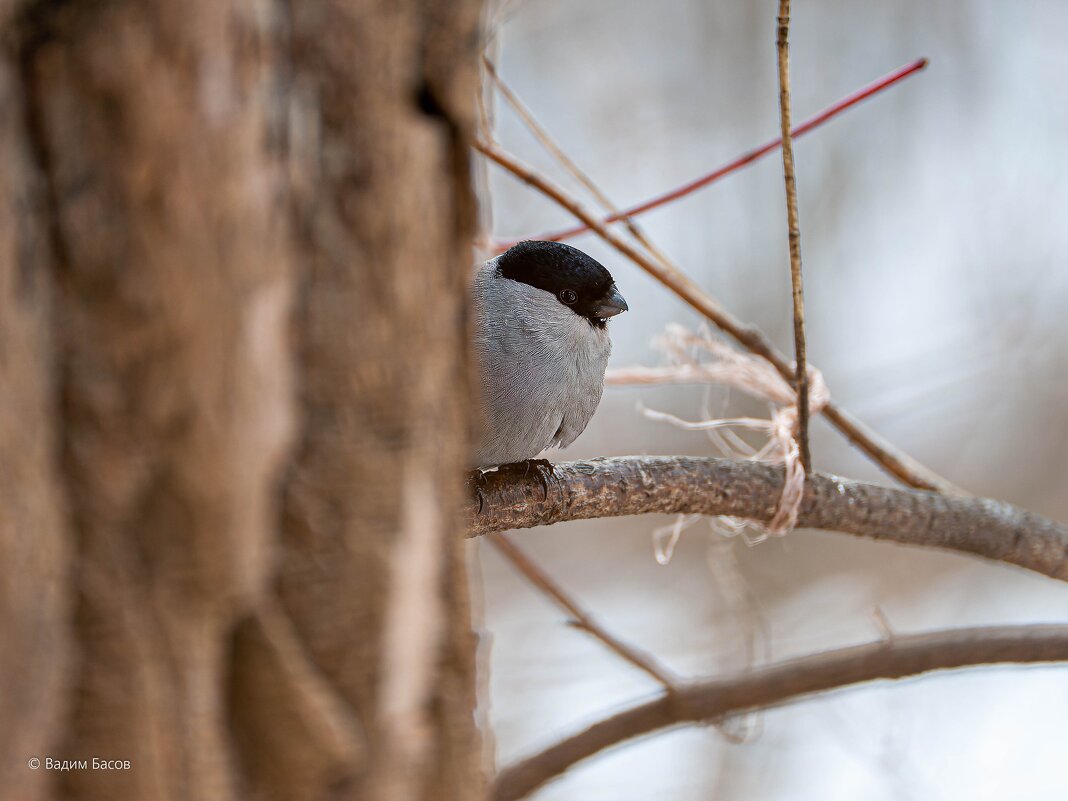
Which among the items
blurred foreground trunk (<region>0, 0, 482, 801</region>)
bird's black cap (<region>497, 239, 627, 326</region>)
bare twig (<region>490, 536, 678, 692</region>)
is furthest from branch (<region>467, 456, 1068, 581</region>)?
blurred foreground trunk (<region>0, 0, 482, 801</region>)

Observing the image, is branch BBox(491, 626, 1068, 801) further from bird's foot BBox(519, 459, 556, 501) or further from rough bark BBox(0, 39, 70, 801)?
rough bark BBox(0, 39, 70, 801)

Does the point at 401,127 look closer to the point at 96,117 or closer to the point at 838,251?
the point at 96,117

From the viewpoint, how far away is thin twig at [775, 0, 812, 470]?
1125 mm

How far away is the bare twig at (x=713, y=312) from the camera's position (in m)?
1.41

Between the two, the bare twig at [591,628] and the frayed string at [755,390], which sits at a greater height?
the frayed string at [755,390]

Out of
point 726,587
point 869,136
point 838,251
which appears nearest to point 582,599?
point 726,587

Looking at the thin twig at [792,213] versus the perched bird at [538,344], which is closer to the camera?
the thin twig at [792,213]

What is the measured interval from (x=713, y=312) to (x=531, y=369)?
0.31m

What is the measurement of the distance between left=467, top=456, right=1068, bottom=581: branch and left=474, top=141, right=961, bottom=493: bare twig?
107 millimetres

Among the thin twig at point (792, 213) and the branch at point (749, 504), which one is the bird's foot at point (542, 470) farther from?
the thin twig at point (792, 213)

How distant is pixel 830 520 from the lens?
4.86 ft

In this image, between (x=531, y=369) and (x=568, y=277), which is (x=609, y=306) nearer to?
(x=568, y=277)

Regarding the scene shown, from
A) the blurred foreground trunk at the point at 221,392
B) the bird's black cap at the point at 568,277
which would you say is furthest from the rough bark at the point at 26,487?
the bird's black cap at the point at 568,277

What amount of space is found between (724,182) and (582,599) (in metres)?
1.70
